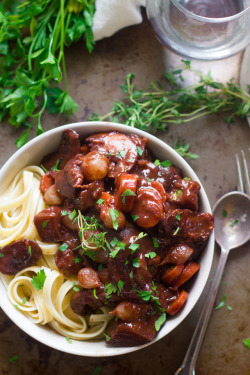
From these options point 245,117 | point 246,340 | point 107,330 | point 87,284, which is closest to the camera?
point 87,284

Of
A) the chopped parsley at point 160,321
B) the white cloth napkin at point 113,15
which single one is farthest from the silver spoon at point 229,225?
the white cloth napkin at point 113,15

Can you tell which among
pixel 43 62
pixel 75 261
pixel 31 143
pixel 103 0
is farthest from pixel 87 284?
pixel 103 0

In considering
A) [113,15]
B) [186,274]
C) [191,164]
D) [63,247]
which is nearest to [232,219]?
[191,164]

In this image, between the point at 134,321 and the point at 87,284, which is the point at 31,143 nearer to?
the point at 87,284

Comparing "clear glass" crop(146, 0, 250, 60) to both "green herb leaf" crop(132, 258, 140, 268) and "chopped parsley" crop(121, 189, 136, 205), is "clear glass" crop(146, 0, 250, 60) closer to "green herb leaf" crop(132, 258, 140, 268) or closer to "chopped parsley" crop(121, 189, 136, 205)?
"chopped parsley" crop(121, 189, 136, 205)

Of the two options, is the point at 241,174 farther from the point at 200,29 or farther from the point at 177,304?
the point at 177,304
